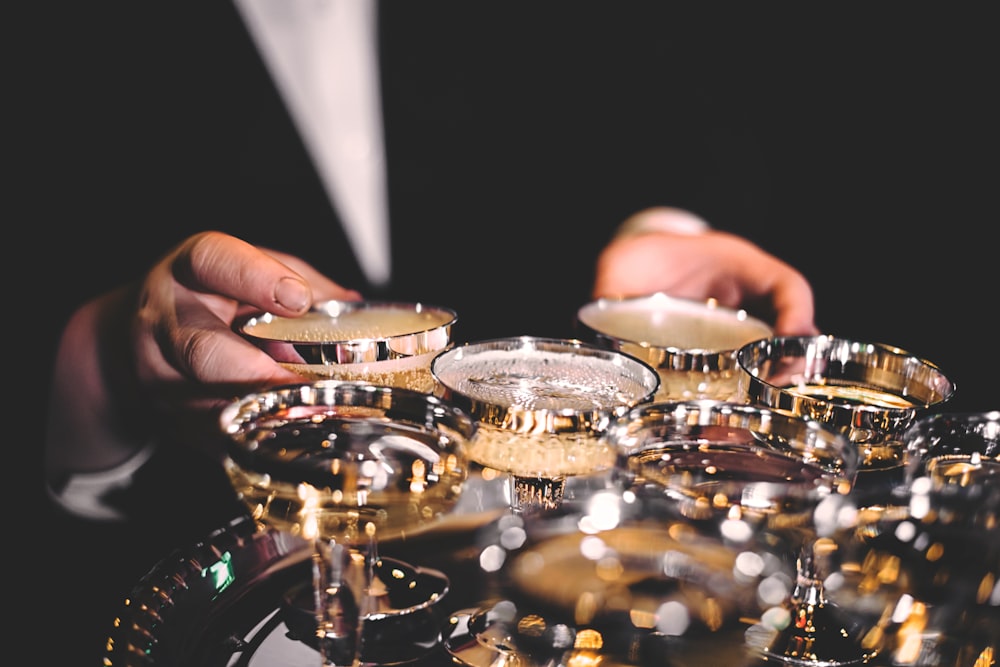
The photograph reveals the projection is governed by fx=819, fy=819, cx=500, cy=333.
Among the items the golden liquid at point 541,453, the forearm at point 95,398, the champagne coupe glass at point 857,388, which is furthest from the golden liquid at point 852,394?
the forearm at point 95,398

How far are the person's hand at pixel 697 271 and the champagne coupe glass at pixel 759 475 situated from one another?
22.6 inches

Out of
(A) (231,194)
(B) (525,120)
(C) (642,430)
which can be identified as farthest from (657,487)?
(B) (525,120)

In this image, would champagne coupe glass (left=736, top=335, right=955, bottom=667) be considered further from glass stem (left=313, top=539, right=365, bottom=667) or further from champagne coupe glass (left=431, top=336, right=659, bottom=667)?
glass stem (left=313, top=539, right=365, bottom=667)

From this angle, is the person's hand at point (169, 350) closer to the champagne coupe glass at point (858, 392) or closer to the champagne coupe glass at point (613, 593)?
the champagne coupe glass at point (613, 593)

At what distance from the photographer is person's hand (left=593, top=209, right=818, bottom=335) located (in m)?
1.41

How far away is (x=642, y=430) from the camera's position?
76 centimetres

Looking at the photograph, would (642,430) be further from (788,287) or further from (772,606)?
(788,287)

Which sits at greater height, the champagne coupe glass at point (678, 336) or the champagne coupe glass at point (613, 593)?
the champagne coupe glass at point (678, 336)

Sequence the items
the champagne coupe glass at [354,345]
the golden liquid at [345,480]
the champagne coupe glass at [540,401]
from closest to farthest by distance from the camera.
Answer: the golden liquid at [345,480], the champagne coupe glass at [540,401], the champagne coupe glass at [354,345]

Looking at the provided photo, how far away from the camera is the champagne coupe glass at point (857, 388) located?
0.85 metres

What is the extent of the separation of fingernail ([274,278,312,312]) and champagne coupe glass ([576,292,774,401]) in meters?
0.36

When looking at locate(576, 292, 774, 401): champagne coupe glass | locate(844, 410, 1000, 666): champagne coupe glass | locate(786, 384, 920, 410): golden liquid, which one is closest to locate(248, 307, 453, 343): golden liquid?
locate(576, 292, 774, 401): champagne coupe glass

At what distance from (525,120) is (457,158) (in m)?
0.23

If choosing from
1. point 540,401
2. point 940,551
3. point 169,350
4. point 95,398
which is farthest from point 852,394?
point 95,398
